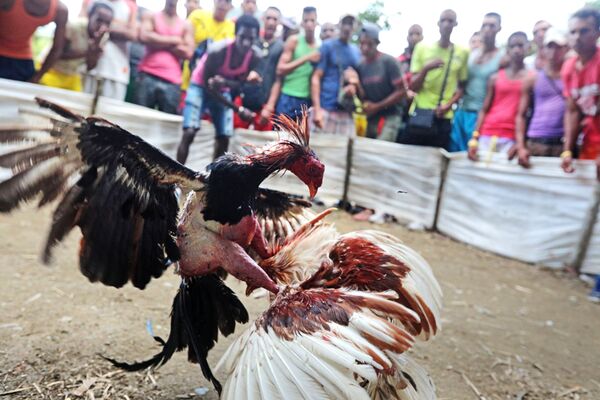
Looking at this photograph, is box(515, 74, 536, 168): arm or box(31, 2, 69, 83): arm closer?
box(31, 2, 69, 83): arm

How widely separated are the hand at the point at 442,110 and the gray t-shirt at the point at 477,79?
0.21 m

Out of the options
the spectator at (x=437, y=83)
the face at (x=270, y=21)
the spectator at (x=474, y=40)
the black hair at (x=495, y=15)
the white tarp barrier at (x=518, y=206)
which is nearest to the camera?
the white tarp barrier at (x=518, y=206)

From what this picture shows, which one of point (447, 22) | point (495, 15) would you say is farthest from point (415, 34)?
point (495, 15)

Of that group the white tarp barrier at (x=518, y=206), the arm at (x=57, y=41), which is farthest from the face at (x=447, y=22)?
the arm at (x=57, y=41)

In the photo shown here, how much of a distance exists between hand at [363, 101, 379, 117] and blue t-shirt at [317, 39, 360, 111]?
0.38 metres

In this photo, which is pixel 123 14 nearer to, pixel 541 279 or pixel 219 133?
pixel 219 133

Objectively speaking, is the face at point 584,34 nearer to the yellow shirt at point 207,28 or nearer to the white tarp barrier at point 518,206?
the white tarp barrier at point 518,206

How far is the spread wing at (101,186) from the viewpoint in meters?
1.35

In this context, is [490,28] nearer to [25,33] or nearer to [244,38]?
[244,38]

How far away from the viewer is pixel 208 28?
512 cm

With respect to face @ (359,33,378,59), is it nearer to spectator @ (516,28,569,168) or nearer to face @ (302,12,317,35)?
face @ (302,12,317,35)

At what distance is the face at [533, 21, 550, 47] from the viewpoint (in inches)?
200

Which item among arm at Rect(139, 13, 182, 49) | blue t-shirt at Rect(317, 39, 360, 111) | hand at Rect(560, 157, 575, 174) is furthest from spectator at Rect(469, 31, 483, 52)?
arm at Rect(139, 13, 182, 49)

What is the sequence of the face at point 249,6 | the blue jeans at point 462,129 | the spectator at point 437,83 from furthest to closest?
the face at point 249,6, the blue jeans at point 462,129, the spectator at point 437,83
